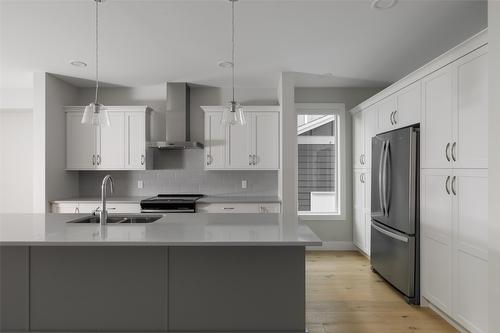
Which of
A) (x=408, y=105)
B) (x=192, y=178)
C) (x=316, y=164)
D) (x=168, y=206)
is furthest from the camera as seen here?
Answer: (x=316, y=164)

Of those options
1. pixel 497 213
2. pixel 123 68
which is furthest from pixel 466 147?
pixel 123 68

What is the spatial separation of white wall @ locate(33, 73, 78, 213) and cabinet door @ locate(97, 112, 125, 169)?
52cm

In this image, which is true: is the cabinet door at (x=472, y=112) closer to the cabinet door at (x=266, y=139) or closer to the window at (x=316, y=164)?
the cabinet door at (x=266, y=139)

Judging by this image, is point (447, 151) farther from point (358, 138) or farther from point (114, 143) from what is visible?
point (114, 143)

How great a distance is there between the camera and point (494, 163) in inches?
79.0

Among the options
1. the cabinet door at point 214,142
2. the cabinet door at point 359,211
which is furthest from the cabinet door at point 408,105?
the cabinet door at point 214,142

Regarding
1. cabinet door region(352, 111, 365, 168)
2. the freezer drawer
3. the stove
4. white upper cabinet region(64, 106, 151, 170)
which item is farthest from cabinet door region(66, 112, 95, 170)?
the freezer drawer

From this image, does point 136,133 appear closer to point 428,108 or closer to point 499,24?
point 428,108

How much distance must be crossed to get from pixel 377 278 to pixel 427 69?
2323mm

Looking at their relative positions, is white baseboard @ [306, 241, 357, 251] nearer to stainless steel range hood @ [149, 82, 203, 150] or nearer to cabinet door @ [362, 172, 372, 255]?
cabinet door @ [362, 172, 372, 255]

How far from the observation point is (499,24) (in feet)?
6.42

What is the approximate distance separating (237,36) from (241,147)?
6.07 ft

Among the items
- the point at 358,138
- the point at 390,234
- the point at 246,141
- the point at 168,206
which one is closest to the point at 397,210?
the point at 390,234

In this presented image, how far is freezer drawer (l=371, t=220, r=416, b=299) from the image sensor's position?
3092 millimetres
